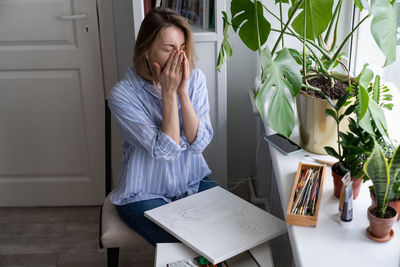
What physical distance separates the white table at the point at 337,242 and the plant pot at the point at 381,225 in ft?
0.04

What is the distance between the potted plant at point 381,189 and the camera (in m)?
1.06

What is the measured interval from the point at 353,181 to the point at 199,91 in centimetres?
74

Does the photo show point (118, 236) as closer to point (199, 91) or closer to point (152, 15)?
point (199, 91)

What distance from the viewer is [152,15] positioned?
1.70m

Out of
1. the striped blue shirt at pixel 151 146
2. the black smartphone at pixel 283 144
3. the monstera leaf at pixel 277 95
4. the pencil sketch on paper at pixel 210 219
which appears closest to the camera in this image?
the monstera leaf at pixel 277 95

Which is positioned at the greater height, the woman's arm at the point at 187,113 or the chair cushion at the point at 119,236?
the woman's arm at the point at 187,113

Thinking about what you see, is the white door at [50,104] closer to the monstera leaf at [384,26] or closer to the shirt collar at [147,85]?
the shirt collar at [147,85]

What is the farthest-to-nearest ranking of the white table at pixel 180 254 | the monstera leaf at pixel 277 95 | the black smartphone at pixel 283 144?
the black smartphone at pixel 283 144
the white table at pixel 180 254
the monstera leaf at pixel 277 95

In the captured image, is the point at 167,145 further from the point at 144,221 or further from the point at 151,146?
the point at 144,221

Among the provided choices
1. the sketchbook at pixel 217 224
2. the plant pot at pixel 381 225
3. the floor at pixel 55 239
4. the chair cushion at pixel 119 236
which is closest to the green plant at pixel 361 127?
the plant pot at pixel 381 225

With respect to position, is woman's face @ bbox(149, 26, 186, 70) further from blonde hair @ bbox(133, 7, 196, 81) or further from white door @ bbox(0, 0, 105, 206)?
white door @ bbox(0, 0, 105, 206)

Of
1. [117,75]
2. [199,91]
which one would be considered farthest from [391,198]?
[117,75]

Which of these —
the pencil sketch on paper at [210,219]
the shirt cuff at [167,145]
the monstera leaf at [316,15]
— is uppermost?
the monstera leaf at [316,15]

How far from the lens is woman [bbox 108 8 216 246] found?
1.67 meters
